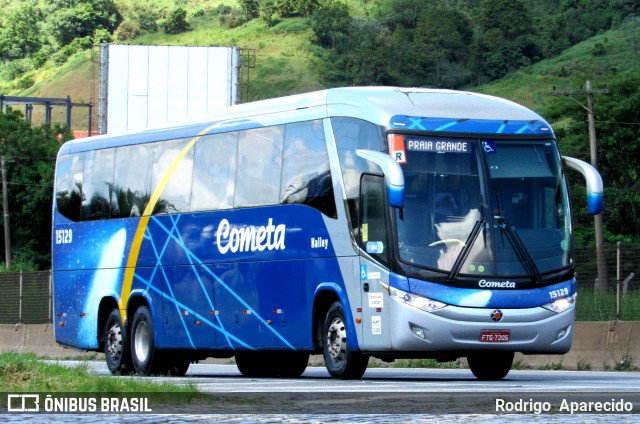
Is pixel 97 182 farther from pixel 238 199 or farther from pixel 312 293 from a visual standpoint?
pixel 312 293

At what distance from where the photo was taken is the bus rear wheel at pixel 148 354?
72.4 ft

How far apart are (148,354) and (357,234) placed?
18.9 feet

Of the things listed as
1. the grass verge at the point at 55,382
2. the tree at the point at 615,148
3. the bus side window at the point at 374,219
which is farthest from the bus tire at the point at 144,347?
the tree at the point at 615,148

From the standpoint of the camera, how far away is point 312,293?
18641 millimetres

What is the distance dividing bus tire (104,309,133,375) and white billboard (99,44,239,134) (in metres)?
68.7

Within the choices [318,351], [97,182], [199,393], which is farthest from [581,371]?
[199,393]

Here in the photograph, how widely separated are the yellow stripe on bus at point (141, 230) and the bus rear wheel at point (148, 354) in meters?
0.32

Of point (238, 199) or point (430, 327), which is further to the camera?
point (238, 199)

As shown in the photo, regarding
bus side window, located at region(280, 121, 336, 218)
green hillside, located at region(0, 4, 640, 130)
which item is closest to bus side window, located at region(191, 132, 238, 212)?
bus side window, located at region(280, 121, 336, 218)

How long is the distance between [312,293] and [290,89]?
160312 millimetres

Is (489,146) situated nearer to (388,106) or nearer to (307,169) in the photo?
(388,106)

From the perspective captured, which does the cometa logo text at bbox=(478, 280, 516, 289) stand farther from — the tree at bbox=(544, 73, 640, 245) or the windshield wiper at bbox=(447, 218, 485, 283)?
the tree at bbox=(544, 73, 640, 245)

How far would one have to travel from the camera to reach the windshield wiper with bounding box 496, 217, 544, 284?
17375 millimetres

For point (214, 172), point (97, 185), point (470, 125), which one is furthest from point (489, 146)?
point (97, 185)
